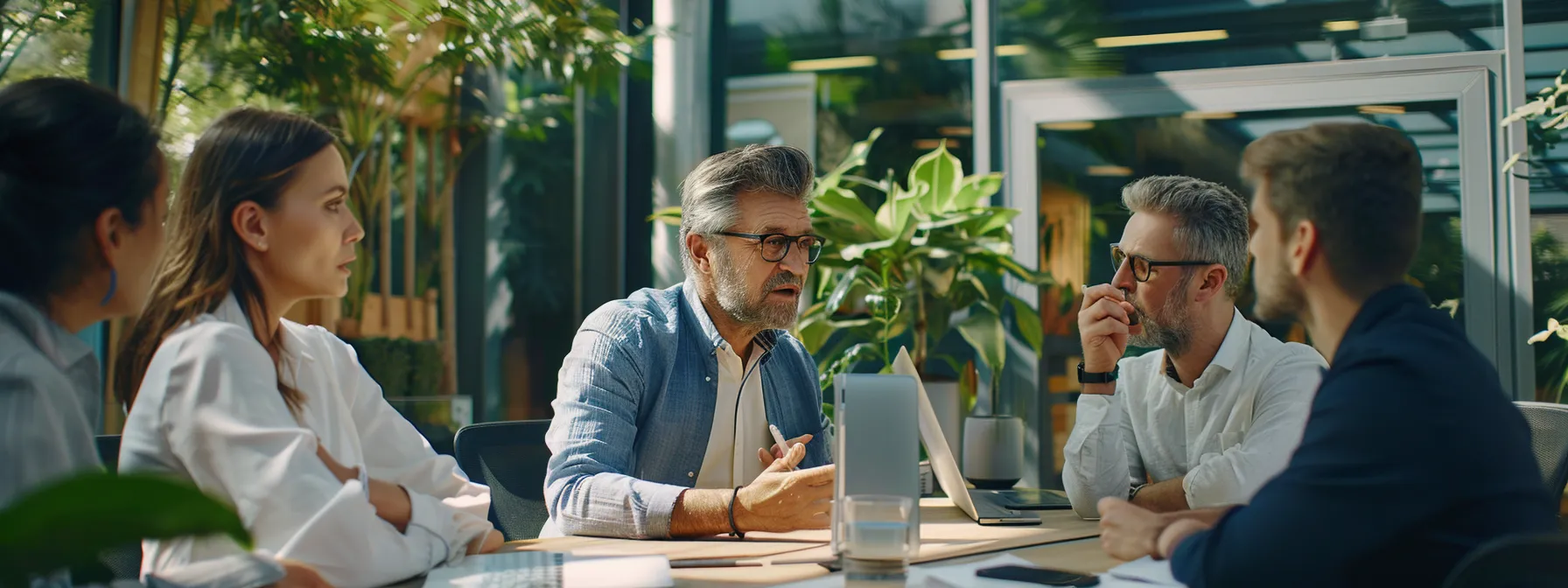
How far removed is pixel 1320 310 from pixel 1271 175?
0.16 meters

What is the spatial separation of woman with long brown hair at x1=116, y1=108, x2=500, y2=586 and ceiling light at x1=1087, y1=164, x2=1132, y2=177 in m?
3.37

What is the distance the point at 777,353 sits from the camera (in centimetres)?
264

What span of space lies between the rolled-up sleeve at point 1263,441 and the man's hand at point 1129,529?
0.61 meters

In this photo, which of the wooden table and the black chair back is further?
the black chair back

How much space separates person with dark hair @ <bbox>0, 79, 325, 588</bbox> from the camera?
1.09 meters

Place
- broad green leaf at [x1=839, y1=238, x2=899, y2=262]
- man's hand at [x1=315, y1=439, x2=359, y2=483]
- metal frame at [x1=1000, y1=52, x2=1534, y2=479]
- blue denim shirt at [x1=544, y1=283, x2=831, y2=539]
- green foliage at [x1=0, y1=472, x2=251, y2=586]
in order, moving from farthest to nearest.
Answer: metal frame at [x1=1000, y1=52, x2=1534, y2=479], broad green leaf at [x1=839, y1=238, x2=899, y2=262], blue denim shirt at [x1=544, y1=283, x2=831, y2=539], man's hand at [x1=315, y1=439, x2=359, y2=483], green foliage at [x1=0, y1=472, x2=251, y2=586]

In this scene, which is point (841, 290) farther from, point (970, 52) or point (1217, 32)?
point (1217, 32)

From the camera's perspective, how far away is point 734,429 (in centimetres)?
245

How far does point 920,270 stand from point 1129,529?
8.33ft

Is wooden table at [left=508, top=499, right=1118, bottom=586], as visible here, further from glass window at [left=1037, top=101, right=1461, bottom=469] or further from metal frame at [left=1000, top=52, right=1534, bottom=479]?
metal frame at [left=1000, top=52, right=1534, bottom=479]

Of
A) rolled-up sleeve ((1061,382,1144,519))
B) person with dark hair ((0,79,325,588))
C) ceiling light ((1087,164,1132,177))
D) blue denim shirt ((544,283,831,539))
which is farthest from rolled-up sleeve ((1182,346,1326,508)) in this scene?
ceiling light ((1087,164,1132,177))

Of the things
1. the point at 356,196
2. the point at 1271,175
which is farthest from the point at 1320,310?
the point at 356,196

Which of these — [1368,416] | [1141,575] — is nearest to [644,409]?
[1141,575]

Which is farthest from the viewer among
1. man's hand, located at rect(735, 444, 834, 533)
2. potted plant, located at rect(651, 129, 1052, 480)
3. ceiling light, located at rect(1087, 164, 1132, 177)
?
ceiling light, located at rect(1087, 164, 1132, 177)
